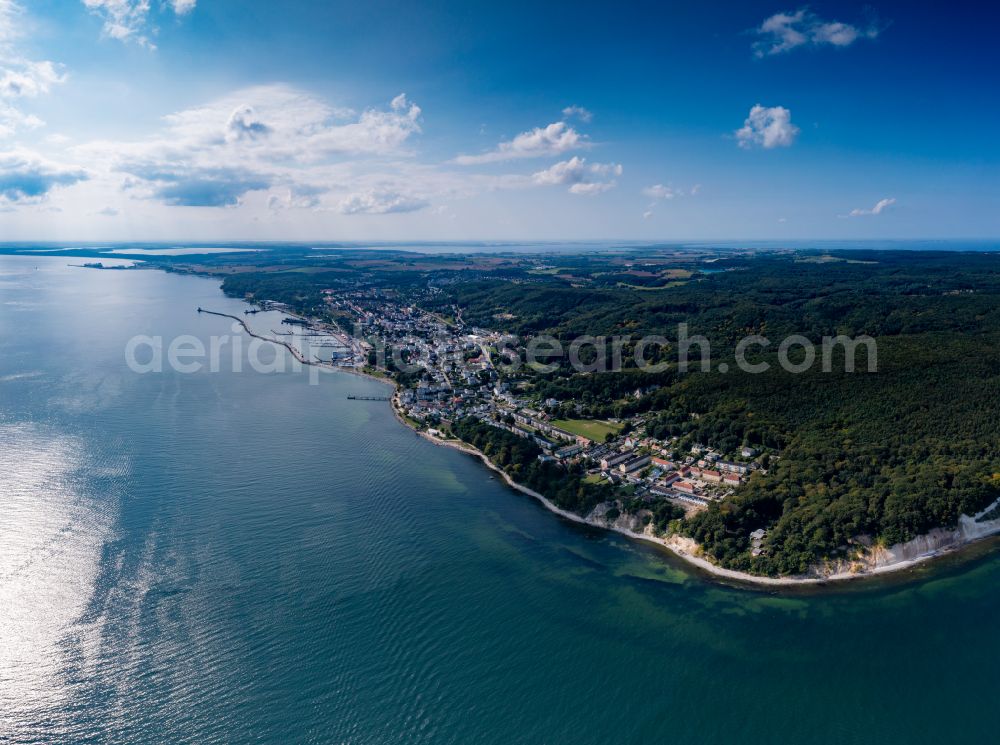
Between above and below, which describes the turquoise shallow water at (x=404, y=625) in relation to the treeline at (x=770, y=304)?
below

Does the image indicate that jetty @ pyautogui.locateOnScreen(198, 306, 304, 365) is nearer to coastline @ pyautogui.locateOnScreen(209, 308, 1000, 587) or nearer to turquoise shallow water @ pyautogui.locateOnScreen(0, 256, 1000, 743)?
turquoise shallow water @ pyautogui.locateOnScreen(0, 256, 1000, 743)

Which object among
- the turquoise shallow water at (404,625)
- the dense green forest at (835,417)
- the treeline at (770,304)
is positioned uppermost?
the treeline at (770,304)

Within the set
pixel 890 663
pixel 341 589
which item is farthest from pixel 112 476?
pixel 890 663

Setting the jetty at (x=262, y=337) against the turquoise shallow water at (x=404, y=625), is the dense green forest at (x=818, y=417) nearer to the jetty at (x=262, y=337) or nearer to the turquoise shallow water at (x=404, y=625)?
the turquoise shallow water at (x=404, y=625)

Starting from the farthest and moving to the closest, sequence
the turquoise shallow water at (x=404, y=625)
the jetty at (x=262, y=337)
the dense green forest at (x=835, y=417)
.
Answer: the jetty at (x=262, y=337) → the dense green forest at (x=835, y=417) → the turquoise shallow water at (x=404, y=625)

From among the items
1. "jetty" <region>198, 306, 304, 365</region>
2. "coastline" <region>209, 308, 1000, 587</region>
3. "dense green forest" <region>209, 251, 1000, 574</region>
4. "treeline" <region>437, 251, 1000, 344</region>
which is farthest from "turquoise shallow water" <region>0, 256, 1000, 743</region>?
"treeline" <region>437, 251, 1000, 344</region>

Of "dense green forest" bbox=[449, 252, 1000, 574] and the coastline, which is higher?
"dense green forest" bbox=[449, 252, 1000, 574]

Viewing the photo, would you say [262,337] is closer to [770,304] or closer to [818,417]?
[818,417]

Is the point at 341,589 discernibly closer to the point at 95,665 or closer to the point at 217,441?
the point at 95,665

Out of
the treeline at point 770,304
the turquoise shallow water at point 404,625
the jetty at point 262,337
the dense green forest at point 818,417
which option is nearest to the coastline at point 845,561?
the dense green forest at point 818,417
